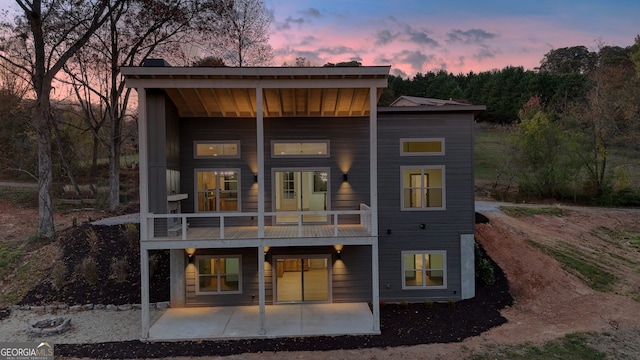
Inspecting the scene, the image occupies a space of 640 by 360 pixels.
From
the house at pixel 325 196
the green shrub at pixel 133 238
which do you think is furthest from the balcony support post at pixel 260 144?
the green shrub at pixel 133 238

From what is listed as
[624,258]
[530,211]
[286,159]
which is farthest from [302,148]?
[624,258]

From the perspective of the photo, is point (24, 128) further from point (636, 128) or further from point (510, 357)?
point (636, 128)

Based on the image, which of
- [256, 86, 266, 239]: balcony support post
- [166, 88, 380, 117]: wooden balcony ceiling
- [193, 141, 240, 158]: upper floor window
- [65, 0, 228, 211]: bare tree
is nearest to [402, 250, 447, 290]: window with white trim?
[166, 88, 380, 117]: wooden balcony ceiling

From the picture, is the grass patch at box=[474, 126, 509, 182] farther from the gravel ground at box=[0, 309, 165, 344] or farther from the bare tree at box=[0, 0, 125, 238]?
the bare tree at box=[0, 0, 125, 238]

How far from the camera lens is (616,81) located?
2261 centimetres

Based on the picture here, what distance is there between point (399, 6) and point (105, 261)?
17.1m

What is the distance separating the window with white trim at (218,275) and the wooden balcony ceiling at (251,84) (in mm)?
4366

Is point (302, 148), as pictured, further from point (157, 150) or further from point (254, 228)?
point (157, 150)

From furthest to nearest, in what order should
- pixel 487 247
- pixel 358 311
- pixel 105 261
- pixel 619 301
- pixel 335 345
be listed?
pixel 487 247 < pixel 105 261 < pixel 619 301 < pixel 358 311 < pixel 335 345

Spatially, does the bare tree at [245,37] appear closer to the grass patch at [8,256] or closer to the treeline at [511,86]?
the grass patch at [8,256]

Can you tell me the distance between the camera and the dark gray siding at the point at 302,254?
10.2 m

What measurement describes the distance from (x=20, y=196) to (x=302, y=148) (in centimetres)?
1887

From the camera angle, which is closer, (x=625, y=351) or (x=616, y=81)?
(x=625, y=351)

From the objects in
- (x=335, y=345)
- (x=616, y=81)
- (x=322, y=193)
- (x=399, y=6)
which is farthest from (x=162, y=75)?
(x=616, y=81)
